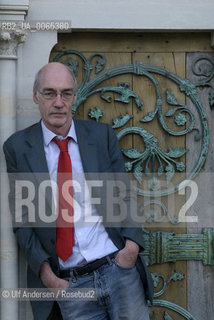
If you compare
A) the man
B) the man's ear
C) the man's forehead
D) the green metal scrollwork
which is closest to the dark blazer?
the man

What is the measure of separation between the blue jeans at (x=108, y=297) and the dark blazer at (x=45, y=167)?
91mm

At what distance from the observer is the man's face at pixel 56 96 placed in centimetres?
259

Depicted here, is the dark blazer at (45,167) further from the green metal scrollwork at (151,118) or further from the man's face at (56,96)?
the green metal scrollwork at (151,118)

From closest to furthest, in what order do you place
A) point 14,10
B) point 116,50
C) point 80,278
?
point 80,278
point 14,10
point 116,50

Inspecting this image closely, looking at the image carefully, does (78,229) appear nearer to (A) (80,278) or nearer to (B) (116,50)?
(A) (80,278)

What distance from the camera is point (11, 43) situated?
2.81 meters

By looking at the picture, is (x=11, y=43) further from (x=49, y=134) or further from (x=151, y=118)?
(x=151, y=118)

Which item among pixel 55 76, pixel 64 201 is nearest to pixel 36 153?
pixel 64 201

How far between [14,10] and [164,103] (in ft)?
2.85

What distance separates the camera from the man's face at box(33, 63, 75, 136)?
2590mm

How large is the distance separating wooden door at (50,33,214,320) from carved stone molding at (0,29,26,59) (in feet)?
0.87

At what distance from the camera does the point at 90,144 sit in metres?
2.66

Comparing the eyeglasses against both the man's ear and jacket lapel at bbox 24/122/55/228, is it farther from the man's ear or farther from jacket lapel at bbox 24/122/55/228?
jacket lapel at bbox 24/122/55/228

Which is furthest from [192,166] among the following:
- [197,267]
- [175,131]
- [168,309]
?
[168,309]
